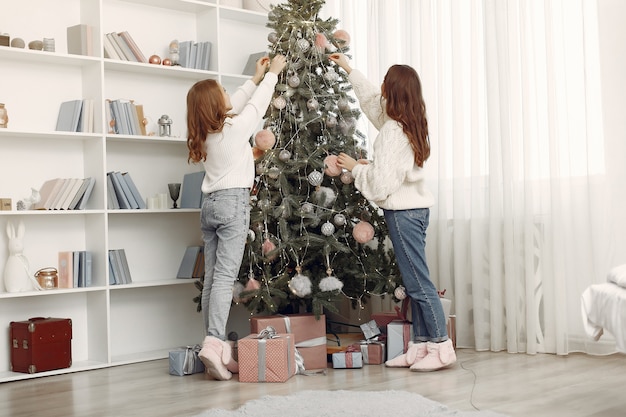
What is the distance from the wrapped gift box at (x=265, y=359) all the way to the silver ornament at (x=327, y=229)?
1.99ft

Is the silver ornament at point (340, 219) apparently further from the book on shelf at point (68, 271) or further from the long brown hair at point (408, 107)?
the book on shelf at point (68, 271)

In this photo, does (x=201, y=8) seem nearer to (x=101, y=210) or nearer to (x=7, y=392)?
(x=101, y=210)

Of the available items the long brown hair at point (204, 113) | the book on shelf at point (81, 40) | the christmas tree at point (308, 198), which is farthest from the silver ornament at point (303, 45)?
the book on shelf at point (81, 40)

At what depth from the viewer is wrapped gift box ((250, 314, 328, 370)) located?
408 centimetres

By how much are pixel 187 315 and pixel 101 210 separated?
3.26ft

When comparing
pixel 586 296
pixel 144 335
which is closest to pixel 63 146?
pixel 144 335

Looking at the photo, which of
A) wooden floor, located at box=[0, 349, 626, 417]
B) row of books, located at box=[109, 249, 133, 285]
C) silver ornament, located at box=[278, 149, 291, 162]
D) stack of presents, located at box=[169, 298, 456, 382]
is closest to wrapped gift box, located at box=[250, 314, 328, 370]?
stack of presents, located at box=[169, 298, 456, 382]

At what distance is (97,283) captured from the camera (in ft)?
15.0

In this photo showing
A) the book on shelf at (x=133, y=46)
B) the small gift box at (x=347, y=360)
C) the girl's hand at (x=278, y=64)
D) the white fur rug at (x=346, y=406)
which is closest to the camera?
the white fur rug at (x=346, y=406)

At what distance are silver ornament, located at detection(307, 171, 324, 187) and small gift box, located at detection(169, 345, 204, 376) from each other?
1043 millimetres

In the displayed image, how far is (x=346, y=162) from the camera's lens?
13.7 feet

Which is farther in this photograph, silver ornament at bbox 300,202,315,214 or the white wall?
silver ornament at bbox 300,202,315,214

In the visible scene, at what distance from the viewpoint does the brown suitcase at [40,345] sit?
4.21 metres

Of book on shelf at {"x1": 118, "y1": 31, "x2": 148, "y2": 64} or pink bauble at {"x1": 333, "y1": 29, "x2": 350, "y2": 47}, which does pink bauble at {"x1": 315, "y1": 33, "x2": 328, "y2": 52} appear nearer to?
Answer: pink bauble at {"x1": 333, "y1": 29, "x2": 350, "y2": 47}
